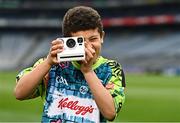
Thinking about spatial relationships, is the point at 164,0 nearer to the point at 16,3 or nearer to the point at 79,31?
the point at 16,3

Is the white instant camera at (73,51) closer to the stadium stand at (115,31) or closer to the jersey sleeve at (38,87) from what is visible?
the jersey sleeve at (38,87)

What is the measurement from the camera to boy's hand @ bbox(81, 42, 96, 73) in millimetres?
2771

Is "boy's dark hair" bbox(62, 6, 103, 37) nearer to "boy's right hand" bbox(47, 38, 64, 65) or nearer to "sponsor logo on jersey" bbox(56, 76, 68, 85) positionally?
"boy's right hand" bbox(47, 38, 64, 65)

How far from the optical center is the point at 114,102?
2965mm

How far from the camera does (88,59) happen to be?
2793 mm

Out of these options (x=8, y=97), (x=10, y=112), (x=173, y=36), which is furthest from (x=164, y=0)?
(x=10, y=112)

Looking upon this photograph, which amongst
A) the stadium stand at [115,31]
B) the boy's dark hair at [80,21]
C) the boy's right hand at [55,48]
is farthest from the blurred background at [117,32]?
the boy's right hand at [55,48]

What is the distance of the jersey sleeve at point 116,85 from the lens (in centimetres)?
302

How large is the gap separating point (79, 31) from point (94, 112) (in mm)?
469

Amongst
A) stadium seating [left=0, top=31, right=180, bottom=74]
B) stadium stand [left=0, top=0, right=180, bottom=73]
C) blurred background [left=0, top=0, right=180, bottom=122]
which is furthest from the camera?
stadium stand [left=0, top=0, right=180, bottom=73]

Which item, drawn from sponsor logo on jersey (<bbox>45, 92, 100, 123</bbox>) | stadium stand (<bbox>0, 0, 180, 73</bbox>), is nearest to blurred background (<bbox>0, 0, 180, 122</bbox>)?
stadium stand (<bbox>0, 0, 180, 73</bbox>)

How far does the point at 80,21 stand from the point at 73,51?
204 mm

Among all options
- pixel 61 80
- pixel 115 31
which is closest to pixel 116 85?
pixel 61 80

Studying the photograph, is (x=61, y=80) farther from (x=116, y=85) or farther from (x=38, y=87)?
(x=116, y=85)
